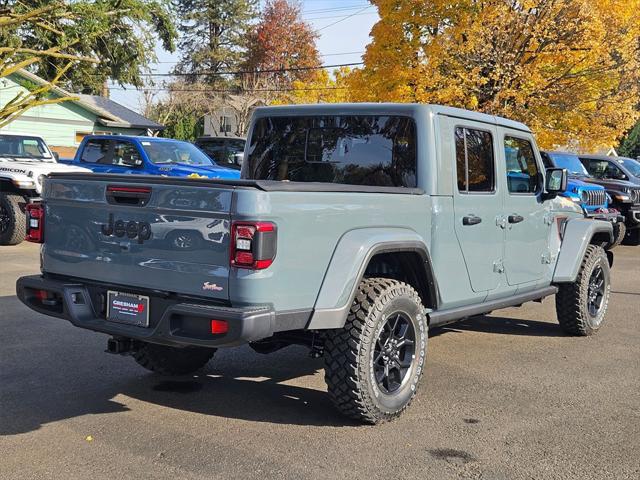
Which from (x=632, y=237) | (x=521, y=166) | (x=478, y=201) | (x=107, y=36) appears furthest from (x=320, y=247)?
(x=107, y=36)

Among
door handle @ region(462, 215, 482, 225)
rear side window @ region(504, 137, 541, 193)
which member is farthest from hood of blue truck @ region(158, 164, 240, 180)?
door handle @ region(462, 215, 482, 225)

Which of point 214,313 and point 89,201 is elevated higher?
point 89,201

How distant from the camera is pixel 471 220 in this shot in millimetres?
5219

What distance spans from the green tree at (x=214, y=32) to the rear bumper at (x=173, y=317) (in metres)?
57.1

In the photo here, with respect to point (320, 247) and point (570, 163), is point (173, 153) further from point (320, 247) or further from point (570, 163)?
point (320, 247)

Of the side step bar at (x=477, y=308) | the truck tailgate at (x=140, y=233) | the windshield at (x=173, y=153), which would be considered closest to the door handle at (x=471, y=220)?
the side step bar at (x=477, y=308)

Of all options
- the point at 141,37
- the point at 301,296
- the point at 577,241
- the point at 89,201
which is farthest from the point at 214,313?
the point at 141,37

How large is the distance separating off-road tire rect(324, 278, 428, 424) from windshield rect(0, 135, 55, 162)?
37.9 feet

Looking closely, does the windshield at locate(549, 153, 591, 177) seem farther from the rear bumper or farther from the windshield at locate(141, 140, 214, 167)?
the rear bumper

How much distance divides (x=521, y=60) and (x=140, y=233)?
1467cm

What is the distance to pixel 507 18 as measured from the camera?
16.1 m

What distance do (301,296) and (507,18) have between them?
13.9 metres

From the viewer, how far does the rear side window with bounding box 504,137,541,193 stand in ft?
19.5

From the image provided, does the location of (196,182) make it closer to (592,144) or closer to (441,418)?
(441,418)
